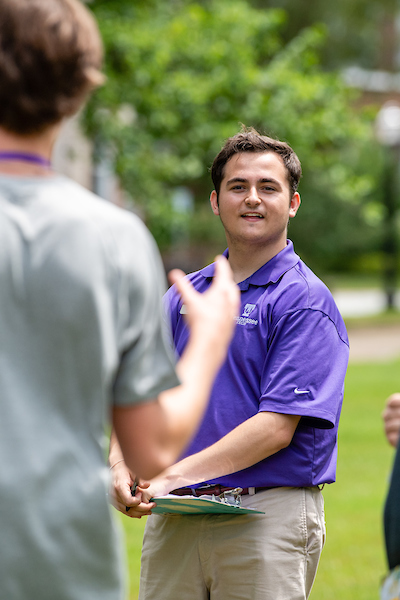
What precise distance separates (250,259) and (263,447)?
68cm

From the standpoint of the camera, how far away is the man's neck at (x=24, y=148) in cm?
139

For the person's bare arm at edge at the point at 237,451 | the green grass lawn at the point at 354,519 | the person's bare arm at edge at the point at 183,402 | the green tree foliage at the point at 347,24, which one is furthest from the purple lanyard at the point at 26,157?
the green tree foliage at the point at 347,24

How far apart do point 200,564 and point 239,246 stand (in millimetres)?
1070

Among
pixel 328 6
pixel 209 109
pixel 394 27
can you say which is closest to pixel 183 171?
pixel 209 109

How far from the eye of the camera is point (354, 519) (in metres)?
6.08

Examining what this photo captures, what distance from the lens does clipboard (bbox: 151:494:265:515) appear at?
2.27 m

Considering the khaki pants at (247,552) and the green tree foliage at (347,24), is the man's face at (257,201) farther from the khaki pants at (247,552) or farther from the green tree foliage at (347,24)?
the green tree foliage at (347,24)

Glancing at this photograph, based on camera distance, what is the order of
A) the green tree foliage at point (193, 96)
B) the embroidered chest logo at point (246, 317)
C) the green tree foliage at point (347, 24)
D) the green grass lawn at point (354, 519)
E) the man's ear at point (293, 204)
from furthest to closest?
the green tree foliage at point (347, 24) < the green tree foliage at point (193, 96) < the green grass lawn at point (354, 519) < the man's ear at point (293, 204) < the embroidered chest logo at point (246, 317)

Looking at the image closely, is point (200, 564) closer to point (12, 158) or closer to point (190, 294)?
point (190, 294)

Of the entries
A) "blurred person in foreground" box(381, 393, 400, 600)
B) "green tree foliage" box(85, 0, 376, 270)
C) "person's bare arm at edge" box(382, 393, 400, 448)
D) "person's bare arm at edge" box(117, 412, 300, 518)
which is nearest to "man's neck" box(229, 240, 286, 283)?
"person's bare arm at edge" box(117, 412, 300, 518)

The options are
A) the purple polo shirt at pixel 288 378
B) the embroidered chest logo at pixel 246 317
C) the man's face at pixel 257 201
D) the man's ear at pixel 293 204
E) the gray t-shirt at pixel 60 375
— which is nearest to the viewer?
the gray t-shirt at pixel 60 375

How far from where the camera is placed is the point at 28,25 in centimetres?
133

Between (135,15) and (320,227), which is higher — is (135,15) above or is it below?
above


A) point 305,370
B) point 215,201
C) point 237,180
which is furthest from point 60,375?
point 215,201
